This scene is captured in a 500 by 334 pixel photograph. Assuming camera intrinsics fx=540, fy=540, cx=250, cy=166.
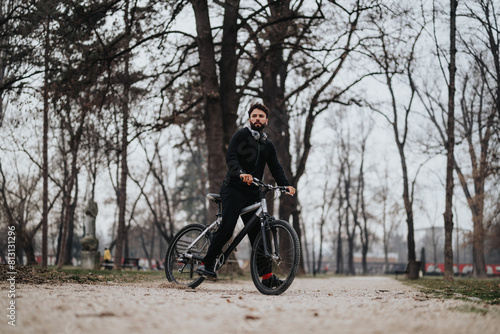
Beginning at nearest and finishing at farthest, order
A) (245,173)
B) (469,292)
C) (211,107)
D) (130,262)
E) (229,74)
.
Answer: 1. (245,173)
2. (469,292)
3. (211,107)
4. (229,74)
5. (130,262)

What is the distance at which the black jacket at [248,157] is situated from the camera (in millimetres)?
6473

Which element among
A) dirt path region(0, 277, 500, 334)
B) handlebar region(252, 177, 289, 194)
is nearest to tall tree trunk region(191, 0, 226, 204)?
handlebar region(252, 177, 289, 194)

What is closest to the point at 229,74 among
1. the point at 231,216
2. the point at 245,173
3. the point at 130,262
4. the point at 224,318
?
the point at 245,173

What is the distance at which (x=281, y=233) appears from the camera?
6379mm

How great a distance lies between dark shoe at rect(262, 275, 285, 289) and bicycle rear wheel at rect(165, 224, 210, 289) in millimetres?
1239

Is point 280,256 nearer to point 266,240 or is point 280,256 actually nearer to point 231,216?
point 266,240

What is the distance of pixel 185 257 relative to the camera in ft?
24.8

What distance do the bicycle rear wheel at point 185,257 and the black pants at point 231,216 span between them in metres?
0.65

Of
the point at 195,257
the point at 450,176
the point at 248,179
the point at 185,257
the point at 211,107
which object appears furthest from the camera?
the point at 450,176

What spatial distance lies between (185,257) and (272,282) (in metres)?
1.70

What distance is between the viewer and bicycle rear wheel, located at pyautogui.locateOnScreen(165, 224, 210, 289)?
293 inches

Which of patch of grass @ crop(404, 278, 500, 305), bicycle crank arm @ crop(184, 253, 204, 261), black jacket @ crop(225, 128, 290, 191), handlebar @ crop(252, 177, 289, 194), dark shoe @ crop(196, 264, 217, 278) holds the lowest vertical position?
patch of grass @ crop(404, 278, 500, 305)

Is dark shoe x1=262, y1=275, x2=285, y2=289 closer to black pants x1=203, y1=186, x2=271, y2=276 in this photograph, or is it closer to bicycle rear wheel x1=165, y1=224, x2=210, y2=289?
black pants x1=203, y1=186, x2=271, y2=276

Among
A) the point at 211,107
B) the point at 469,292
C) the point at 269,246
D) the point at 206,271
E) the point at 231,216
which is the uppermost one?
the point at 211,107
